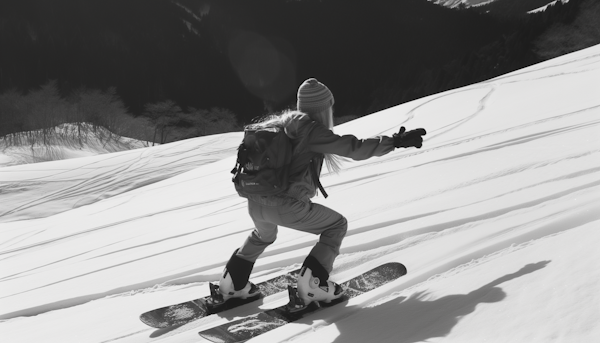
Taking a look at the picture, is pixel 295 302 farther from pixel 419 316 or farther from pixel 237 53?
pixel 237 53

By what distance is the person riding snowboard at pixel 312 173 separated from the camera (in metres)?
2.55

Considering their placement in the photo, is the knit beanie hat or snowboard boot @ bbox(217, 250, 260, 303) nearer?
the knit beanie hat

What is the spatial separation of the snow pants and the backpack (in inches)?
3.6

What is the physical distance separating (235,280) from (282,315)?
1.25 feet

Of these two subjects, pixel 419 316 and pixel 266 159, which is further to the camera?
pixel 266 159

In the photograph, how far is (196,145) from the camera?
1450cm

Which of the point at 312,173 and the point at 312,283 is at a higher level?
the point at 312,173

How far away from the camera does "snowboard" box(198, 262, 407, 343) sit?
2773 mm

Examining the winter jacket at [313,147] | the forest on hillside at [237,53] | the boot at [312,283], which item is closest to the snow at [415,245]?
the boot at [312,283]

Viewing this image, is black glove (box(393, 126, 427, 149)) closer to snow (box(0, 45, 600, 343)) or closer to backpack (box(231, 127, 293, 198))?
backpack (box(231, 127, 293, 198))

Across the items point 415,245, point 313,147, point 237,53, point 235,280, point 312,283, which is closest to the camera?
point 313,147

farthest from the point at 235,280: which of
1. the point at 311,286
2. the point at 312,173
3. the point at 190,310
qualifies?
the point at 312,173

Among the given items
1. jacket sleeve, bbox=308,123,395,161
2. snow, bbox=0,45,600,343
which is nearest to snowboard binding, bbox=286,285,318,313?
snow, bbox=0,45,600,343

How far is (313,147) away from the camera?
261 cm
